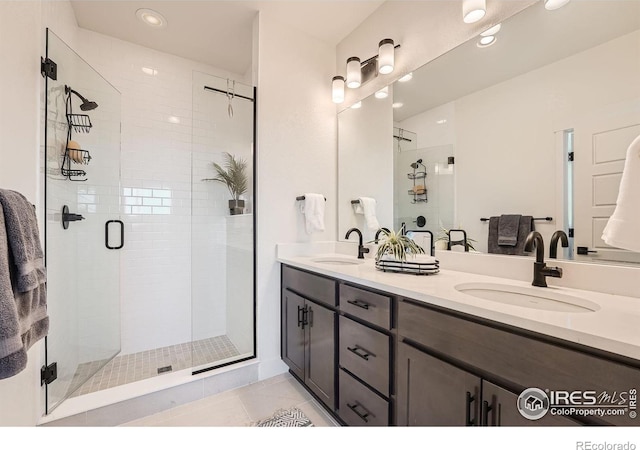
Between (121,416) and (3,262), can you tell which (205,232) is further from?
(3,262)

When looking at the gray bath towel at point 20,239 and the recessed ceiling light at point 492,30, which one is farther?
the recessed ceiling light at point 492,30

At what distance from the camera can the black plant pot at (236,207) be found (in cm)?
214

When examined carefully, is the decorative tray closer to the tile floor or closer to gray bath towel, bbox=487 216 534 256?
gray bath towel, bbox=487 216 534 256

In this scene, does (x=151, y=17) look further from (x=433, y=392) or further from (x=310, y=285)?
(x=433, y=392)

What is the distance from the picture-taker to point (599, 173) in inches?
41.9

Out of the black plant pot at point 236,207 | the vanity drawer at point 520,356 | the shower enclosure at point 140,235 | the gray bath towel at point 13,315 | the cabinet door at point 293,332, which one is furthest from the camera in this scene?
the black plant pot at point 236,207

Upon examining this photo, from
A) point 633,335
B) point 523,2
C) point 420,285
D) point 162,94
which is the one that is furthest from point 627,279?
point 162,94

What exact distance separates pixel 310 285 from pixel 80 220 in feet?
5.41

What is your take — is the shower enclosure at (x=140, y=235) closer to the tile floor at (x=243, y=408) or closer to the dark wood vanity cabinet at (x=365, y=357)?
the tile floor at (x=243, y=408)

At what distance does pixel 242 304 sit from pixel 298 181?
1086 millimetres

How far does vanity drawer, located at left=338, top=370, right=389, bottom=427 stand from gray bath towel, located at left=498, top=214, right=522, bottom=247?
3.11 feet

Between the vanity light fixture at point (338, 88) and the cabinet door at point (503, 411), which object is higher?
the vanity light fixture at point (338, 88)

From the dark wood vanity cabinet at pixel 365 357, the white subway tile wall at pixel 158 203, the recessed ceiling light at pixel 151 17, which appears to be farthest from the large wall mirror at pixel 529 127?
the recessed ceiling light at pixel 151 17

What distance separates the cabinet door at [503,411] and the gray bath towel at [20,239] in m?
1.50
